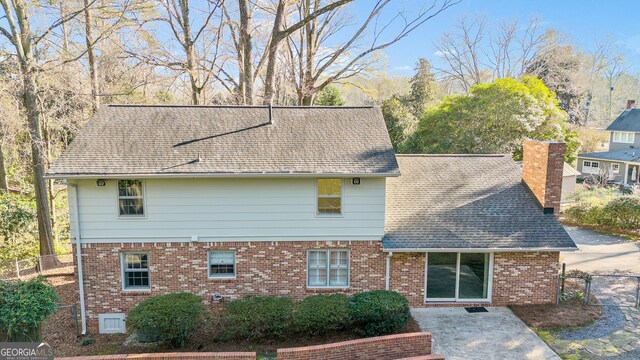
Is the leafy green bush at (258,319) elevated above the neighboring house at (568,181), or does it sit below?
below

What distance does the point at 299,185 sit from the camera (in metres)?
11.3

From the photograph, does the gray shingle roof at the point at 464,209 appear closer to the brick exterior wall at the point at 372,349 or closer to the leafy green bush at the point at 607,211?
the brick exterior wall at the point at 372,349

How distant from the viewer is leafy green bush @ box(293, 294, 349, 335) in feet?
32.8

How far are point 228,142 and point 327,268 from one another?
467cm

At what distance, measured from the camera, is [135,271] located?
11430 mm

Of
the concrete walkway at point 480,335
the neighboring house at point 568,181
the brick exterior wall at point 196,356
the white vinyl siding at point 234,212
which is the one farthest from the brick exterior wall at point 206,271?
the neighboring house at point 568,181

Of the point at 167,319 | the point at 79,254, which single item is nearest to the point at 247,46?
the point at 79,254

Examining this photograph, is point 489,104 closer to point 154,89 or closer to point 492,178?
point 492,178

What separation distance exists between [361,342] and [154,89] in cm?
2407

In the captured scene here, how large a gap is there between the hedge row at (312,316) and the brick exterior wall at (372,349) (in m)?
0.97

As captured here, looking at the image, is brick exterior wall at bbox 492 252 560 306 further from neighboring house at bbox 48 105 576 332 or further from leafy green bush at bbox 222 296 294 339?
leafy green bush at bbox 222 296 294 339

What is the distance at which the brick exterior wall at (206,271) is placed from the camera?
1127cm

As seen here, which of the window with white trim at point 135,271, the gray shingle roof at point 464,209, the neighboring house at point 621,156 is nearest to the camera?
the window with white trim at point 135,271

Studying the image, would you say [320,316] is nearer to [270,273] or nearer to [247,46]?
[270,273]
